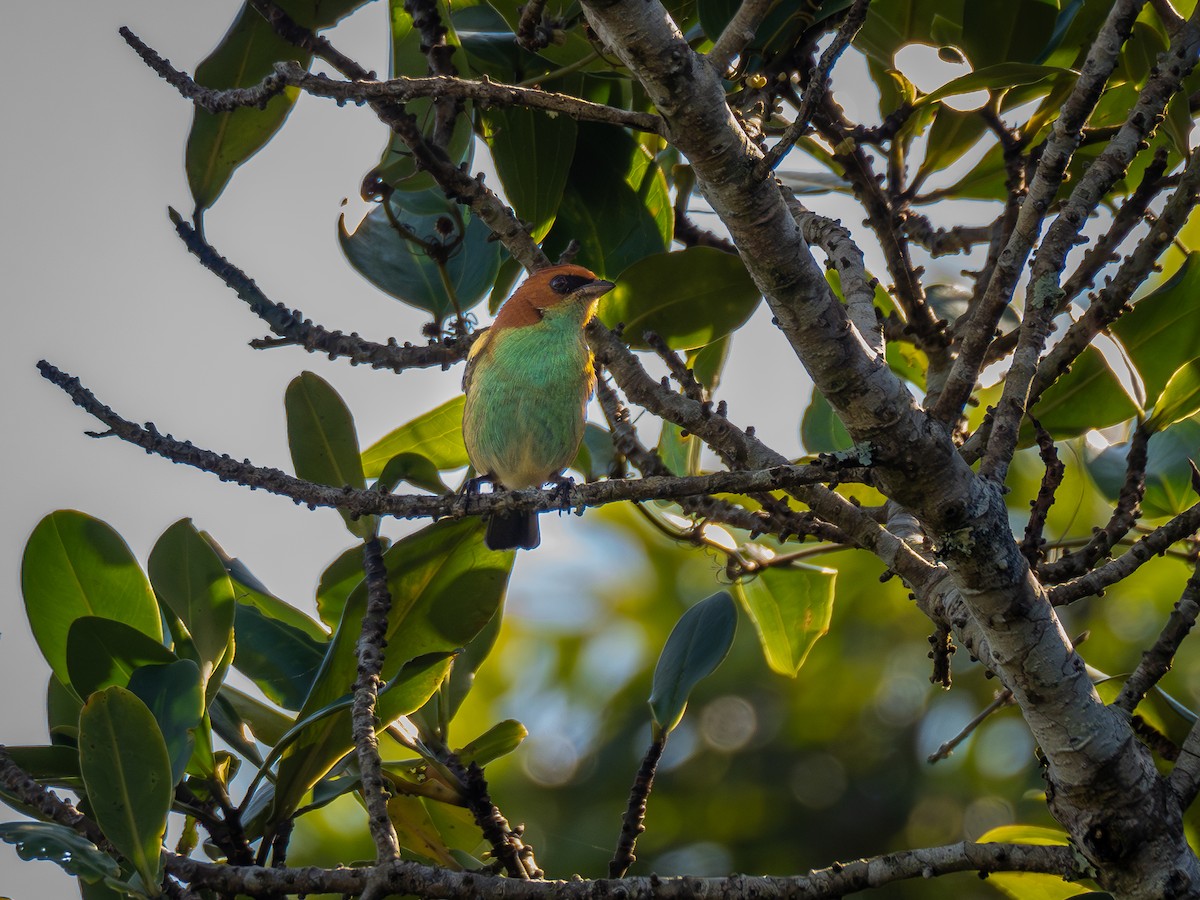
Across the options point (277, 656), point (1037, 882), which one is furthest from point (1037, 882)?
point (277, 656)

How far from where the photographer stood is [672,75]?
165 cm

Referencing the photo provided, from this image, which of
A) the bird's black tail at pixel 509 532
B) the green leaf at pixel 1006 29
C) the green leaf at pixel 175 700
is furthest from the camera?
the bird's black tail at pixel 509 532

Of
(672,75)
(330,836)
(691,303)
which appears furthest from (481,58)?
(330,836)

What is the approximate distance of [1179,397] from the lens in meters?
2.71

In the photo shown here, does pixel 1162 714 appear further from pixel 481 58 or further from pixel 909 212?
pixel 481 58

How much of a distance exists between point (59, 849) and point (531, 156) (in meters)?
1.89

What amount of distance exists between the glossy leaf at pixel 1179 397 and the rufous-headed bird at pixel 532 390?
1.62 metres

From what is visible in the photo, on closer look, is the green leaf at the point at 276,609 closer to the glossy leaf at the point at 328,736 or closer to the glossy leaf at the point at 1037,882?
the glossy leaf at the point at 328,736

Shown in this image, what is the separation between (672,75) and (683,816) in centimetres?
431

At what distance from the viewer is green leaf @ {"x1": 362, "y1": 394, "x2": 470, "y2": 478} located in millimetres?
3463

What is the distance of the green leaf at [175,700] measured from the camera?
2.17m

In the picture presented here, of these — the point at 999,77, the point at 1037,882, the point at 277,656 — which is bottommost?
the point at 1037,882

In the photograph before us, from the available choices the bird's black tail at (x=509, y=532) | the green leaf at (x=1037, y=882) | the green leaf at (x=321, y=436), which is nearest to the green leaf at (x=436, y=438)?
the bird's black tail at (x=509, y=532)

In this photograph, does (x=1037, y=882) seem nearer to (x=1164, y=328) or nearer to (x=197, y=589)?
(x=1164, y=328)
